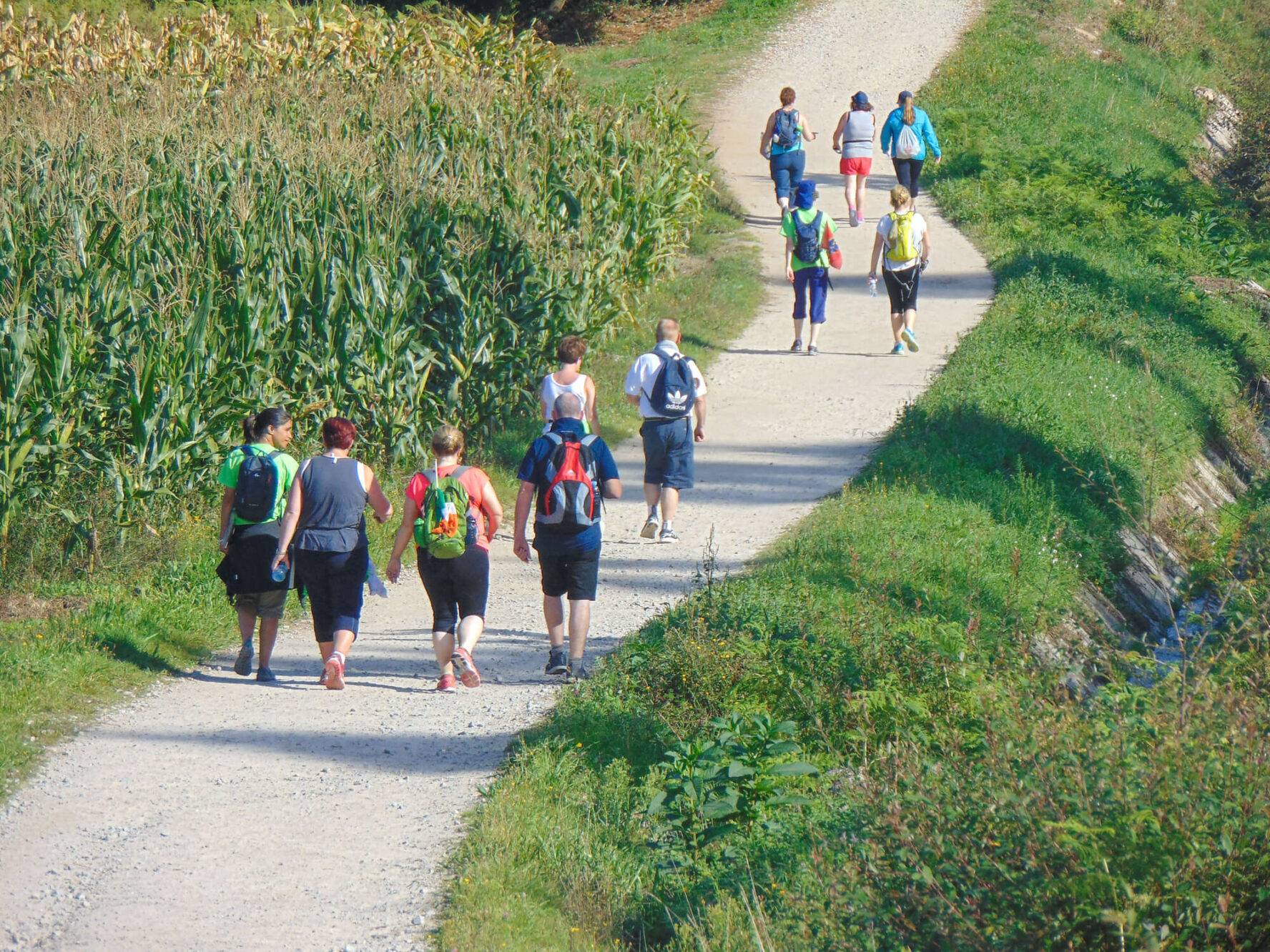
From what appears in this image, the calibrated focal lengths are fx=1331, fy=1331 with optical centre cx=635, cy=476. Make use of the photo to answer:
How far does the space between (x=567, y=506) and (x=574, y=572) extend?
1.48ft

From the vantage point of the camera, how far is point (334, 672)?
8.15 m

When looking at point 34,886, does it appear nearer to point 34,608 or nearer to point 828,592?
point 34,608

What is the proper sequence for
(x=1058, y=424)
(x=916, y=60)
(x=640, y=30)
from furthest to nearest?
1. (x=640, y=30)
2. (x=916, y=60)
3. (x=1058, y=424)

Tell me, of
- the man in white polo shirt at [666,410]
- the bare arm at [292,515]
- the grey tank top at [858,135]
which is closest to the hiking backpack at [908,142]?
the grey tank top at [858,135]

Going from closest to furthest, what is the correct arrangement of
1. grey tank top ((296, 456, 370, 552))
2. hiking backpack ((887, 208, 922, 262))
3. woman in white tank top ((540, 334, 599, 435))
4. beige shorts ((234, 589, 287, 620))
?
1. grey tank top ((296, 456, 370, 552))
2. beige shorts ((234, 589, 287, 620))
3. woman in white tank top ((540, 334, 599, 435))
4. hiking backpack ((887, 208, 922, 262))

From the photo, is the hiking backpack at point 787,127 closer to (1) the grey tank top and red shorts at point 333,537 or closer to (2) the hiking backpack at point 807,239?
(2) the hiking backpack at point 807,239

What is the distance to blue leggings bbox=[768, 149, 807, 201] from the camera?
1872 centimetres

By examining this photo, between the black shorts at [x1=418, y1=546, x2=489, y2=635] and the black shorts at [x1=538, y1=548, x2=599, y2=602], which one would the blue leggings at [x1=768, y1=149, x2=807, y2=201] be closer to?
the black shorts at [x1=538, y1=548, x2=599, y2=602]

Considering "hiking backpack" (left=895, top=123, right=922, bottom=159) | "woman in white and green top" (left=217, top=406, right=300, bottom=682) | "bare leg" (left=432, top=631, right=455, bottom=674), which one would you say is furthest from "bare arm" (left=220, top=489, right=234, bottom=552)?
Answer: "hiking backpack" (left=895, top=123, right=922, bottom=159)

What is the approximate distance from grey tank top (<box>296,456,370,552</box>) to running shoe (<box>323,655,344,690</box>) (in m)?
0.71

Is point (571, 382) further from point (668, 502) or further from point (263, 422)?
point (263, 422)

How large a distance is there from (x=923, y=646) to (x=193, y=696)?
450 cm

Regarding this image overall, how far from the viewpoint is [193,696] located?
26.8 ft

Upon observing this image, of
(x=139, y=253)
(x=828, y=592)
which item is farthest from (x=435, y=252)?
(x=828, y=592)
